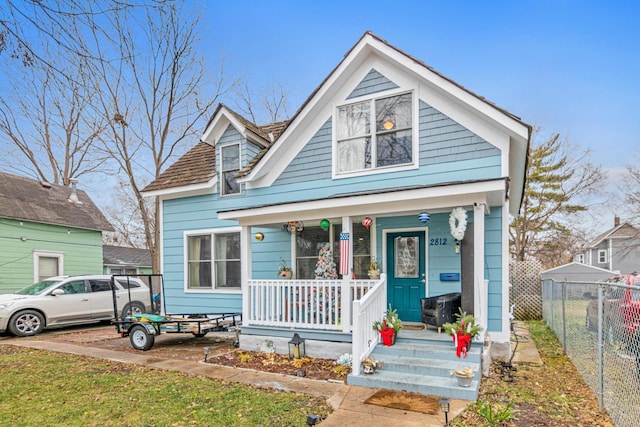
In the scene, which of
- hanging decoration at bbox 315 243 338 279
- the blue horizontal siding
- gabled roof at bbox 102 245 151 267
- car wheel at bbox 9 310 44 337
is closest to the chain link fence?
hanging decoration at bbox 315 243 338 279

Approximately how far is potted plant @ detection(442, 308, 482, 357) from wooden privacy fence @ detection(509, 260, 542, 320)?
28.0ft

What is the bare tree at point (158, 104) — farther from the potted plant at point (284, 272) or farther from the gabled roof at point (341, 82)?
the potted plant at point (284, 272)

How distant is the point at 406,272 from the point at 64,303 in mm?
9998

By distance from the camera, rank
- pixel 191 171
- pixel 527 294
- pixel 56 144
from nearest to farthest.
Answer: pixel 191 171 < pixel 527 294 < pixel 56 144

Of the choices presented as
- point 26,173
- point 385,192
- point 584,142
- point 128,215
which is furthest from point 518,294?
point 128,215

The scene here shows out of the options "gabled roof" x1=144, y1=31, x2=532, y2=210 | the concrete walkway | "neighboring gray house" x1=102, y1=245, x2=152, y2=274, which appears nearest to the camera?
the concrete walkway

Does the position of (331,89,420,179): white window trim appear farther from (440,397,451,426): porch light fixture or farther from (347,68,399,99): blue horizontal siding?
(440,397,451,426): porch light fixture

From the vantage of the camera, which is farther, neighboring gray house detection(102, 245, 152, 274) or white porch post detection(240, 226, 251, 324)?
neighboring gray house detection(102, 245, 152, 274)

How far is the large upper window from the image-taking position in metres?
7.92


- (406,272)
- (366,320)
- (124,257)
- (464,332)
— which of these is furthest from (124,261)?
(464,332)

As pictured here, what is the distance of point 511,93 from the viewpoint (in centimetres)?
2294

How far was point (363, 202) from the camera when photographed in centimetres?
678

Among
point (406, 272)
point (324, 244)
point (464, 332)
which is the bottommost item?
point (464, 332)

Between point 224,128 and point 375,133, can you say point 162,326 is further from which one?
point 375,133
